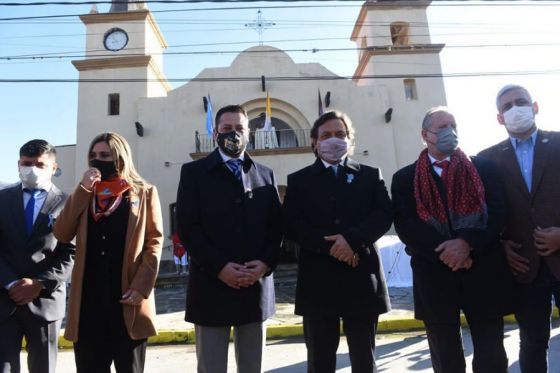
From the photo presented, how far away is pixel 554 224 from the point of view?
290cm

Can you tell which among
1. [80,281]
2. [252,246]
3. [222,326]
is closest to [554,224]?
[252,246]

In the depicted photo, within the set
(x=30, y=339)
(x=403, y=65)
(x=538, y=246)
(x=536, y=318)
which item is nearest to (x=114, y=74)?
(x=403, y=65)

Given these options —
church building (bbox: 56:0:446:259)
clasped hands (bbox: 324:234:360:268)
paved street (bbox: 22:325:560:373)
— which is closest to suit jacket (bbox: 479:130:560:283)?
clasped hands (bbox: 324:234:360:268)

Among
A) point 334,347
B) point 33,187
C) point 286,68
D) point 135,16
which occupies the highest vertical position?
point 135,16

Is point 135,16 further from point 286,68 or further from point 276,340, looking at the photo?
point 276,340

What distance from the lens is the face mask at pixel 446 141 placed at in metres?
3.05

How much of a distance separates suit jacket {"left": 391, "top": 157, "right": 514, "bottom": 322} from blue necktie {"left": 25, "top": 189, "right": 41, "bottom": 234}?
9.32ft

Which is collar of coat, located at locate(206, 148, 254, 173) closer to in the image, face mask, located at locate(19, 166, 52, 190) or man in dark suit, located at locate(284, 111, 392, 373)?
man in dark suit, located at locate(284, 111, 392, 373)

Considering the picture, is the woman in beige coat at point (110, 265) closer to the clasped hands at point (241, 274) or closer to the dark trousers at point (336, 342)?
the clasped hands at point (241, 274)

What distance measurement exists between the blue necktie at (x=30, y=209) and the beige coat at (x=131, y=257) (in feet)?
1.33

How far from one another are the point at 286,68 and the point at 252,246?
1756 cm

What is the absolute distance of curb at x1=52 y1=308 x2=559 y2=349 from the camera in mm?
6004

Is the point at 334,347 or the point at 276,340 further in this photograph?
the point at 276,340

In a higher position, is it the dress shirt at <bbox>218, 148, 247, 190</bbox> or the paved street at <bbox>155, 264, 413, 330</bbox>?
the dress shirt at <bbox>218, 148, 247, 190</bbox>
